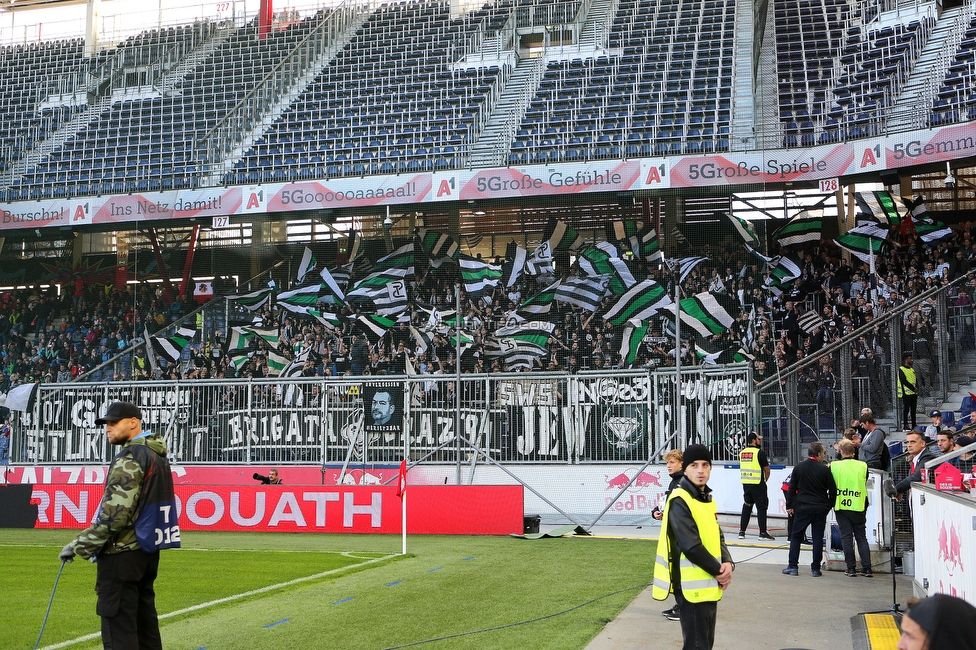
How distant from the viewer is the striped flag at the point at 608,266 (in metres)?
26.0

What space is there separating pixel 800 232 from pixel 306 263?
47.5 ft

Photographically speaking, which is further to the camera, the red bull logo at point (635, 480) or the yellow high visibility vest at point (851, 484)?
the red bull logo at point (635, 480)

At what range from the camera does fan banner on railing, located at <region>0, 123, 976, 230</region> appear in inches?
908

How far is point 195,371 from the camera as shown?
2544 centimetres

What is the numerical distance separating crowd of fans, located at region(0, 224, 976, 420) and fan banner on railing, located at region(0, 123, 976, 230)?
248 centimetres

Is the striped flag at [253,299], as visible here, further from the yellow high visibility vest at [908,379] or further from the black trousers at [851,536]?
the black trousers at [851,536]

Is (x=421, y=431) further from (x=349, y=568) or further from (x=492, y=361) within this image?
(x=349, y=568)

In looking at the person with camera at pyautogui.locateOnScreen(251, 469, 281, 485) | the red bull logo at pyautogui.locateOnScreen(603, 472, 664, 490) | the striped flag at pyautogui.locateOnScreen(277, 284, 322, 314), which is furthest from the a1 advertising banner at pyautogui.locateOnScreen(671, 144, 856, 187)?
the person with camera at pyautogui.locateOnScreen(251, 469, 281, 485)

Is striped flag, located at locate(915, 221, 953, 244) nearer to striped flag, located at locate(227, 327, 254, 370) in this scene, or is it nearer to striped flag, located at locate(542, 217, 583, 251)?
striped flag, located at locate(542, 217, 583, 251)

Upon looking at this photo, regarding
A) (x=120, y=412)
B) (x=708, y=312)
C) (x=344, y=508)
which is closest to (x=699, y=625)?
(x=120, y=412)

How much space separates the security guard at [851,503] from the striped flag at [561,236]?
1594 centimetres

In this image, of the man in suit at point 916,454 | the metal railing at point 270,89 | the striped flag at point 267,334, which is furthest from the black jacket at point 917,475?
the metal railing at point 270,89

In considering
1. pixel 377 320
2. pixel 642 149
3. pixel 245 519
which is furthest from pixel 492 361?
pixel 245 519

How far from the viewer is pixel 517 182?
84.5 feet
